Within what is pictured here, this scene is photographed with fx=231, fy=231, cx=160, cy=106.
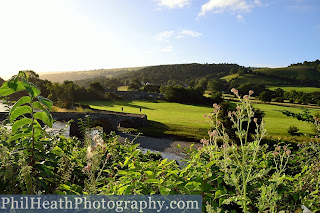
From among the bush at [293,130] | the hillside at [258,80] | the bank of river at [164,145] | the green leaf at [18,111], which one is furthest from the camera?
the hillside at [258,80]

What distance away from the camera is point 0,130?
3826mm

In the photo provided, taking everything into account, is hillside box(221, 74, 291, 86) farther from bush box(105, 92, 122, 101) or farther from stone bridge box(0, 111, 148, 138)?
stone bridge box(0, 111, 148, 138)

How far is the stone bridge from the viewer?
44.1 meters

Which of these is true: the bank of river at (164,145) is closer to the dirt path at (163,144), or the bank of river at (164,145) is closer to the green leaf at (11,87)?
the dirt path at (163,144)

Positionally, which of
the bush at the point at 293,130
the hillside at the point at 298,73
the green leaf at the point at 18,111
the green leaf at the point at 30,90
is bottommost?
the bush at the point at 293,130

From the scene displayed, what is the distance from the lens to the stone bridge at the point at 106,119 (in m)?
44.1

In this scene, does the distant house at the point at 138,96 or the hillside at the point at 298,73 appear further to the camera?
the hillside at the point at 298,73

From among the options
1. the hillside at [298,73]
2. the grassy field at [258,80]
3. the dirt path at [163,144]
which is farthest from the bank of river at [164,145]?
the hillside at [298,73]

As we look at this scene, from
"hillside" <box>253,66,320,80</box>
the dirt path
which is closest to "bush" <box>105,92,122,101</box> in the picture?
the dirt path

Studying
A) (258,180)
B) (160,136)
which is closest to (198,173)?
(258,180)

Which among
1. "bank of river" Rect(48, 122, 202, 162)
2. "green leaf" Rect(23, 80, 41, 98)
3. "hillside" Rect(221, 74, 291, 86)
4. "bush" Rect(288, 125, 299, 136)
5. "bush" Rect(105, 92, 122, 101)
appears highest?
"hillside" Rect(221, 74, 291, 86)

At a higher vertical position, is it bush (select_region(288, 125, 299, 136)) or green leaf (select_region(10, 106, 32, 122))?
green leaf (select_region(10, 106, 32, 122))

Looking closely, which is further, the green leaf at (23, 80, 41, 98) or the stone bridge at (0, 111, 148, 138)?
the stone bridge at (0, 111, 148, 138)

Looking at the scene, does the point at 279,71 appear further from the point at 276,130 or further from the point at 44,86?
the point at 44,86
